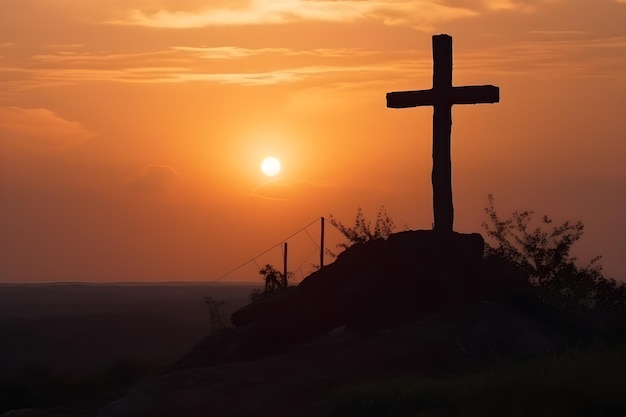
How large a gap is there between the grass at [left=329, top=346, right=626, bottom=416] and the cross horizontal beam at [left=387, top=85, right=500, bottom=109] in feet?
30.1

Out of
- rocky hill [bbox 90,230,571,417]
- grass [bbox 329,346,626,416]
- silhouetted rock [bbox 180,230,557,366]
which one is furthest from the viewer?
silhouetted rock [bbox 180,230,557,366]

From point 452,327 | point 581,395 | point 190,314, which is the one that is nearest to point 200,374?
point 452,327

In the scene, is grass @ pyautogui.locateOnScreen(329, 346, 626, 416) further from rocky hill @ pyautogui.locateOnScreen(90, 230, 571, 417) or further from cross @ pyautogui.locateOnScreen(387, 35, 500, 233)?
cross @ pyautogui.locateOnScreen(387, 35, 500, 233)

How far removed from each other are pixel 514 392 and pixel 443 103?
11887 millimetres

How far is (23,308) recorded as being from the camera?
16325 cm

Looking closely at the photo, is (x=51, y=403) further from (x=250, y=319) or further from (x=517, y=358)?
(x=517, y=358)

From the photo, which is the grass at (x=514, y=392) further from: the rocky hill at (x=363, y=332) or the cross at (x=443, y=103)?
the cross at (x=443, y=103)

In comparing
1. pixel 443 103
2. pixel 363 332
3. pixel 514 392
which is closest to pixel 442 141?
pixel 443 103

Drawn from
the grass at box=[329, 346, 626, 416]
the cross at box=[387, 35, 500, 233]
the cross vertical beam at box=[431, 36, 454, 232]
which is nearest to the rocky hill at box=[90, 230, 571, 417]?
the cross vertical beam at box=[431, 36, 454, 232]

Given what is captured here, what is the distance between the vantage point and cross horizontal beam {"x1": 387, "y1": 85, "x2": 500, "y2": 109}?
28.6 metres

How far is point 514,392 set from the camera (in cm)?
1814

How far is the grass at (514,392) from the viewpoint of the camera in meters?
17.5

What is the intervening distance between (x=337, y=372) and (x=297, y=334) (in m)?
5.77

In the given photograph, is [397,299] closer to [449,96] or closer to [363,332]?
[363,332]
